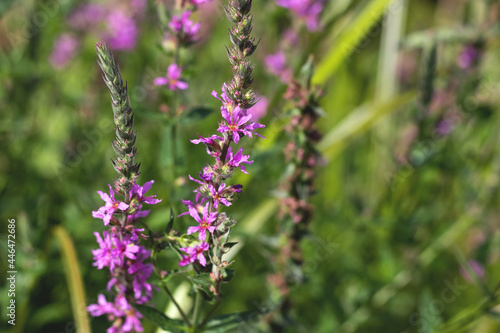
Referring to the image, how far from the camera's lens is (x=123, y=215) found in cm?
160

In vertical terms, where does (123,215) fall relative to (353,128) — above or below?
below

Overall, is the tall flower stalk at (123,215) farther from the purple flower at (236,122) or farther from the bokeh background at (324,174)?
the bokeh background at (324,174)

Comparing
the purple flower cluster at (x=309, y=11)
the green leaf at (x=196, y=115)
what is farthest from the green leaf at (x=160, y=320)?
the purple flower cluster at (x=309, y=11)

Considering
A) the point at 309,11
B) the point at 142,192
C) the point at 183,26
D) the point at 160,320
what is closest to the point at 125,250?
the point at 142,192

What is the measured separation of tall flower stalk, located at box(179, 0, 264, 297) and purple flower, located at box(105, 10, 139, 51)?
8.80 ft

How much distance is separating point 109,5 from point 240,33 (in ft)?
13.0

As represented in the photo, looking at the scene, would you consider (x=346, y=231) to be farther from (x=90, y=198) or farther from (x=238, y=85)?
(x=238, y=85)

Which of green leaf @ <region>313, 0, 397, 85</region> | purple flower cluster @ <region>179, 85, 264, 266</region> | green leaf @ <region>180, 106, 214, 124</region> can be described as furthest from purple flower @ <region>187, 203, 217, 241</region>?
green leaf @ <region>313, 0, 397, 85</region>

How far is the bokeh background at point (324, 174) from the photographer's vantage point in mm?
2824

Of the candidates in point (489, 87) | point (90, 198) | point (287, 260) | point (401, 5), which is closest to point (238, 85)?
point (287, 260)

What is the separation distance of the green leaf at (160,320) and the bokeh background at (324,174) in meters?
0.63

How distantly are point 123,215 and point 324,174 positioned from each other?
9.21 ft

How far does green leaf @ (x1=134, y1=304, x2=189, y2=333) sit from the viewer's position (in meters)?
1.72

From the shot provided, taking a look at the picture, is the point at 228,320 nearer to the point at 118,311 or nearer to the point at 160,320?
the point at 160,320
